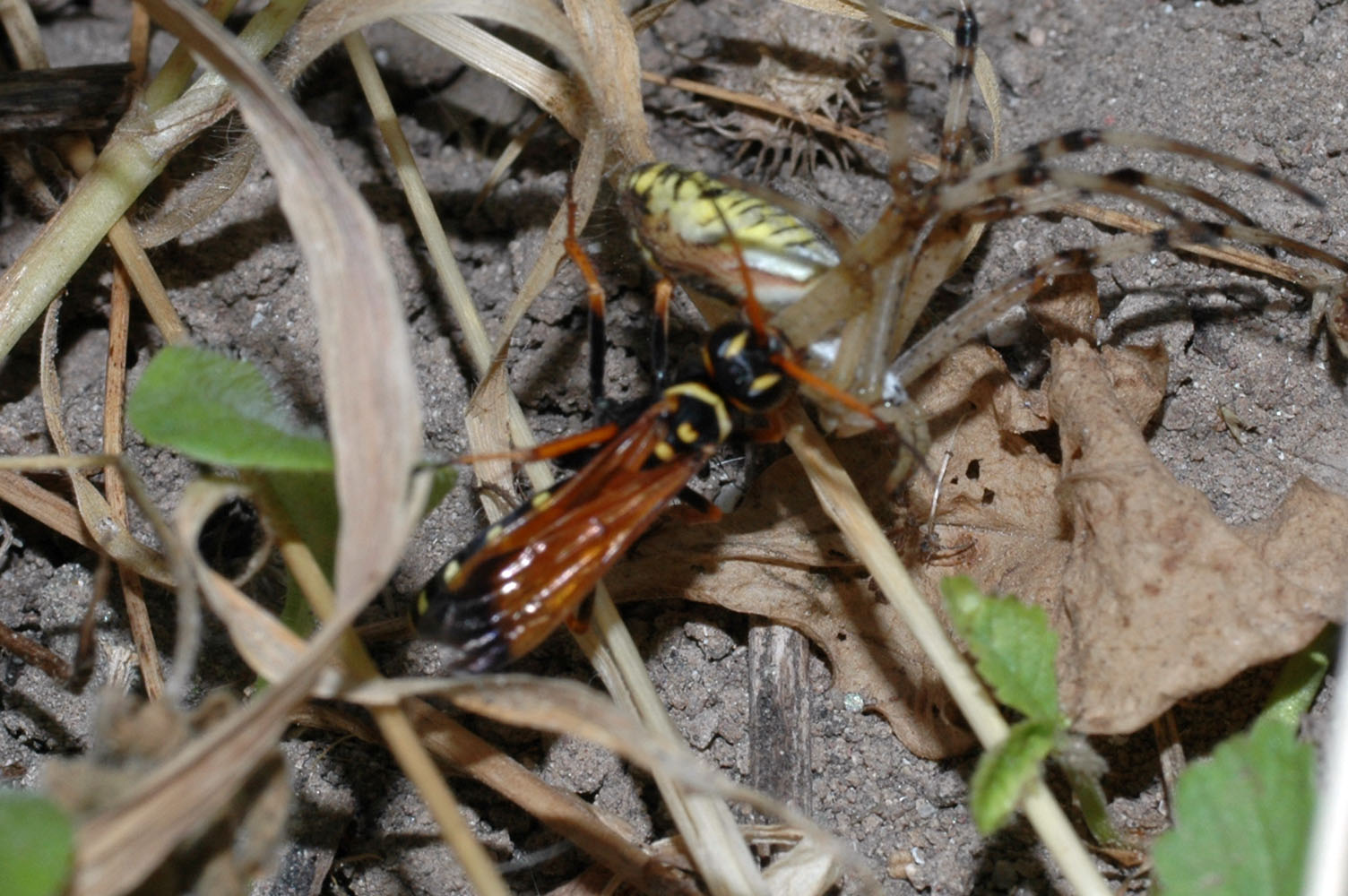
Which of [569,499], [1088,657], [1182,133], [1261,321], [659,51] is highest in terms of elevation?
[659,51]

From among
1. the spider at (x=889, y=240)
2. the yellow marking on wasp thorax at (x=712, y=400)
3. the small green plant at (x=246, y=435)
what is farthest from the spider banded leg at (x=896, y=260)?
the small green plant at (x=246, y=435)

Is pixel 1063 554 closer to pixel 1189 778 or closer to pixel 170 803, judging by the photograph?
pixel 1189 778

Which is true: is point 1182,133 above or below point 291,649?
above

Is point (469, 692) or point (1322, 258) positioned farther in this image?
point (1322, 258)

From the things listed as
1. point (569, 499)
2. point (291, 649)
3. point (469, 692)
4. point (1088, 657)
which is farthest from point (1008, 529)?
point (291, 649)

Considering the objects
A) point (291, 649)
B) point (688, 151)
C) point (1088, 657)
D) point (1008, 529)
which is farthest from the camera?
point (688, 151)

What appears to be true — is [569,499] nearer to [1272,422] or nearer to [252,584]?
[252,584]
